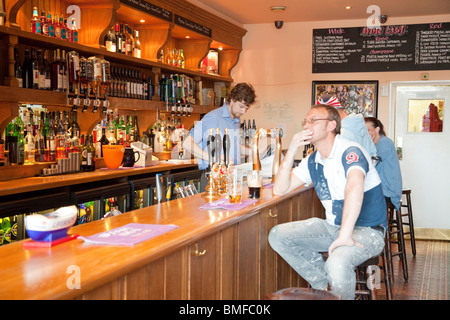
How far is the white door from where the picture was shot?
22.9 ft

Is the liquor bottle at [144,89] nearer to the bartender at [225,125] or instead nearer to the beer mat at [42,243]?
the bartender at [225,125]

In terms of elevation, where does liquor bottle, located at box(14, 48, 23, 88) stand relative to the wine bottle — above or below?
below

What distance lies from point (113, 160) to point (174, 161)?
110cm

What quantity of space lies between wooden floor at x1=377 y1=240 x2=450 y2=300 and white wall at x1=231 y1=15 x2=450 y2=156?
6.12ft

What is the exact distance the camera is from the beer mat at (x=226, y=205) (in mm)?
2582

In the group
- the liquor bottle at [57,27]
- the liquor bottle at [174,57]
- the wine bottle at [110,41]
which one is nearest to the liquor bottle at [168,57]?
the liquor bottle at [174,57]

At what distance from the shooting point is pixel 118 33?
203 inches

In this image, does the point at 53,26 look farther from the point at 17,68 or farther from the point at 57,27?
the point at 17,68

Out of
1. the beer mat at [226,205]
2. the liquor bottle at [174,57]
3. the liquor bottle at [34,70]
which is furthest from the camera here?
the liquor bottle at [174,57]

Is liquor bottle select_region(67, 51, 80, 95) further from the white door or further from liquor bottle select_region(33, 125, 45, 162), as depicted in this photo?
the white door

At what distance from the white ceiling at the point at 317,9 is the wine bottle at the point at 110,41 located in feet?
5.16

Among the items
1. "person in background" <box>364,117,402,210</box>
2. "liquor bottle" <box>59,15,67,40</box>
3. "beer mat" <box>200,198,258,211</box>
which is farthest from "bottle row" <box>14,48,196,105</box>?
"person in background" <box>364,117,402,210</box>

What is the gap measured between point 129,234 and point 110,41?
3481 millimetres
